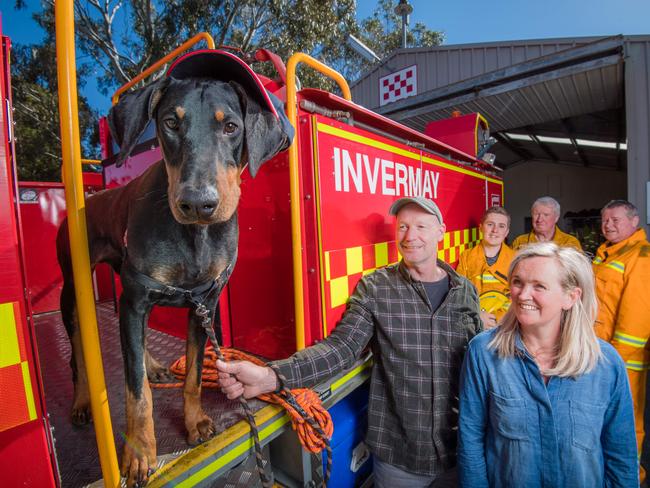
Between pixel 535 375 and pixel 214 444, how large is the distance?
46.4 inches

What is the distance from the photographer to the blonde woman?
131 cm

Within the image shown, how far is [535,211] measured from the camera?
11.1 feet

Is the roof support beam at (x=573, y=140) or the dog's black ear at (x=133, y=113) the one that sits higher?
the roof support beam at (x=573, y=140)

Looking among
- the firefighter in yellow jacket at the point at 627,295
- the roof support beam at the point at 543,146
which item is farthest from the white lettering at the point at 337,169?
the roof support beam at the point at 543,146

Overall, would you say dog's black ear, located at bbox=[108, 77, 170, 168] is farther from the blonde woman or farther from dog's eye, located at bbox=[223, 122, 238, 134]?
the blonde woman

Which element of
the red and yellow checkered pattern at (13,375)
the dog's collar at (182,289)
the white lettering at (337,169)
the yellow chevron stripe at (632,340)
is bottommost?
the yellow chevron stripe at (632,340)

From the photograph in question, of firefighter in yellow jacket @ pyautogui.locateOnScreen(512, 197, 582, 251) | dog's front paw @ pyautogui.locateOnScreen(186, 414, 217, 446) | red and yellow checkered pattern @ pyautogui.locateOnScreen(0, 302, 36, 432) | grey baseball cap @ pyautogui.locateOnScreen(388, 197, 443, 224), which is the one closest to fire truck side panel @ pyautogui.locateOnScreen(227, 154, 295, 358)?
dog's front paw @ pyautogui.locateOnScreen(186, 414, 217, 446)

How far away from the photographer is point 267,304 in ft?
5.89

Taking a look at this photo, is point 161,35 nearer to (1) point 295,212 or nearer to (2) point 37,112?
(2) point 37,112

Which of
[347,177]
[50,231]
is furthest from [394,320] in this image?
[50,231]

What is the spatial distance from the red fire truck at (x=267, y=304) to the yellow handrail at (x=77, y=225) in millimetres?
11

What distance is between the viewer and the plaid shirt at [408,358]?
1.63 metres

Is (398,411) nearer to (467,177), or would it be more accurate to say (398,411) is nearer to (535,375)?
(535,375)

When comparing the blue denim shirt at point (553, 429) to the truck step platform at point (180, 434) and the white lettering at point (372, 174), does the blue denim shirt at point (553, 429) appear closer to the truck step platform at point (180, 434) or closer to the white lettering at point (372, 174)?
the truck step platform at point (180, 434)
